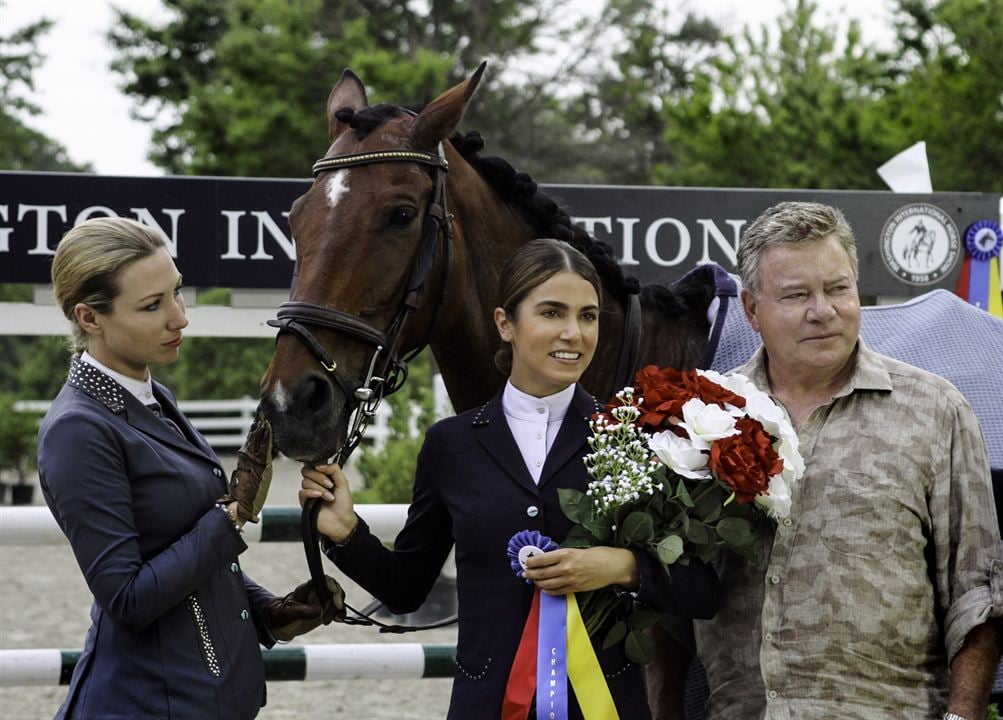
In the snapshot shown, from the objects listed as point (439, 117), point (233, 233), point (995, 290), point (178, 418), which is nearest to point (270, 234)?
point (233, 233)

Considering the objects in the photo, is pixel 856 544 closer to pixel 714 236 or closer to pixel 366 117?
pixel 366 117

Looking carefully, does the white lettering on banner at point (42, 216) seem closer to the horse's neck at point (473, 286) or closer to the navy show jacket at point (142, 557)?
the horse's neck at point (473, 286)

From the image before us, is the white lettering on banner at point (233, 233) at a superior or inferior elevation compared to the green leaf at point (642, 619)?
superior

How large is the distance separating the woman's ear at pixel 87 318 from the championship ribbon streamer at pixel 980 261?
3.88 metres

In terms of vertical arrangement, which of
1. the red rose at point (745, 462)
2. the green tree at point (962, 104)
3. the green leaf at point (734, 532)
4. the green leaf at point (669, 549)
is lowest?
the green leaf at point (669, 549)

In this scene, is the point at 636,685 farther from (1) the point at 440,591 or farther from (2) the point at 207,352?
(2) the point at 207,352

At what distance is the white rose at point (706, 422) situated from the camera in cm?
219

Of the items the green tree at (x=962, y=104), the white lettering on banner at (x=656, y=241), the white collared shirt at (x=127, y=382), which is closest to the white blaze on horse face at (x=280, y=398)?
the white collared shirt at (x=127, y=382)

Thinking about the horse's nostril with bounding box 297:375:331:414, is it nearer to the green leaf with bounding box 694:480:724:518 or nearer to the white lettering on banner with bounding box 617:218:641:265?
the green leaf with bounding box 694:480:724:518

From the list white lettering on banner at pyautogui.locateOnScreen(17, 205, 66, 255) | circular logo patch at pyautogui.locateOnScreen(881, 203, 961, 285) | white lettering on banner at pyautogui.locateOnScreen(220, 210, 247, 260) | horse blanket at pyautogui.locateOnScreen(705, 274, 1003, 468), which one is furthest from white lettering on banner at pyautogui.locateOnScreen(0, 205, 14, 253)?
circular logo patch at pyautogui.locateOnScreen(881, 203, 961, 285)

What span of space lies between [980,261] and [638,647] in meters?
3.40

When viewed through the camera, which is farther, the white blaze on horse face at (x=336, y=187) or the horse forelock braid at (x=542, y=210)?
the horse forelock braid at (x=542, y=210)

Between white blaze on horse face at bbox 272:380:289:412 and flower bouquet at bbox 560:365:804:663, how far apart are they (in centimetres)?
65

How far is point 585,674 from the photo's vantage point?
2.17 m
